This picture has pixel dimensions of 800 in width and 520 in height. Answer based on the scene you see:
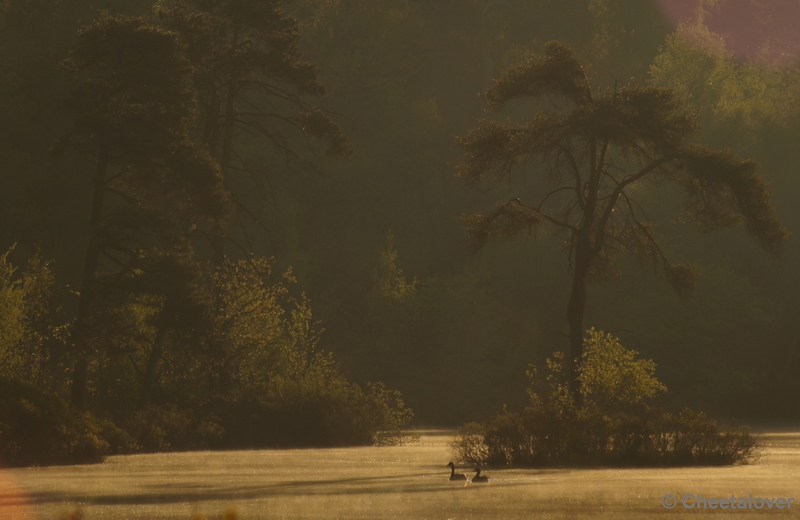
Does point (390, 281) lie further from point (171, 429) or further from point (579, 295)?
point (579, 295)

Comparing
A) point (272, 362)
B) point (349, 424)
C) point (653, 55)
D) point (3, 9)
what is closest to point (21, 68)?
point (3, 9)

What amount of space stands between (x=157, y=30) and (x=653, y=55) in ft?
209

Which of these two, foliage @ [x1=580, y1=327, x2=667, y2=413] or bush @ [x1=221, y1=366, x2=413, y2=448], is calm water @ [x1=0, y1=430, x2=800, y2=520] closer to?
foliage @ [x1=580, y1=327, x2=667, y2=413]

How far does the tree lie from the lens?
32.8 meters

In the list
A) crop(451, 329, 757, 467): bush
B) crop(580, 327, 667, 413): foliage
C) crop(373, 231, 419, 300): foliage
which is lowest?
crop(451, 329, 757, 467): bush

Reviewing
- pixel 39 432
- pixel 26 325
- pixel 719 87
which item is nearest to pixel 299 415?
pixel 26 325

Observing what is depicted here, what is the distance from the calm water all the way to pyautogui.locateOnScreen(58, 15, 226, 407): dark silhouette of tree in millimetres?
8180

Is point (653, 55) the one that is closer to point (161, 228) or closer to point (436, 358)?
point (436, 358)

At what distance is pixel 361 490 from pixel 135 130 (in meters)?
18.0

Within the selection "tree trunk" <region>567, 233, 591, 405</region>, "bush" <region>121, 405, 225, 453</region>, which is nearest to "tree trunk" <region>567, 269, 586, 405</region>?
"tree trunk" <region>567, 233, 591, 405</region>

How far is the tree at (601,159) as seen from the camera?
32750mm

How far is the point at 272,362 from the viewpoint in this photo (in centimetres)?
4178

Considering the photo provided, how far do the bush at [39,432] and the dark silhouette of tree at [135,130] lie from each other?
555 cm

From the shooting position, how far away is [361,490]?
18.7 m
